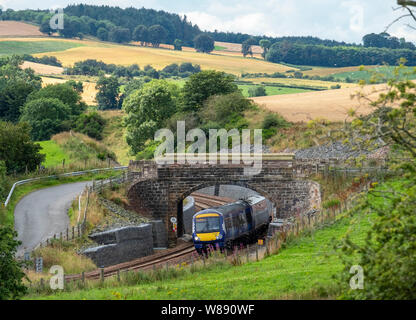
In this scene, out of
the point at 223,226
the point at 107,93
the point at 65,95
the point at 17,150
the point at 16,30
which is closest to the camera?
the point at 223,226

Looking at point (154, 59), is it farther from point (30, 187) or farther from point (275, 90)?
point (30, 187)

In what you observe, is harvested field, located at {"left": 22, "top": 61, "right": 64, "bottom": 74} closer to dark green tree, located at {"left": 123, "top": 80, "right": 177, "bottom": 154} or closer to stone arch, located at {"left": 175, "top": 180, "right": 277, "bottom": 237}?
dark green tree, located at {"left": 123, "top": 80, "right": 177, "bottom": 154}

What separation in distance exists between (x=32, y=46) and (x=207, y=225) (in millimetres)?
142054

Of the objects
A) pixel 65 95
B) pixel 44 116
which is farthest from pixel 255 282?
pixel 65 95

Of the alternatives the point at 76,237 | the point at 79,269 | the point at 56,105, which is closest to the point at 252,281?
the point at 79,269

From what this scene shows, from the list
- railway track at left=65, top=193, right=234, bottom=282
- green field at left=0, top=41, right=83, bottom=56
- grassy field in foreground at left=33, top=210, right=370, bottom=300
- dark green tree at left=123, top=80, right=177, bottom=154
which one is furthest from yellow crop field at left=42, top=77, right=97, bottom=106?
grassy field in foreground at left=33, top=210, right=370, bottom=300

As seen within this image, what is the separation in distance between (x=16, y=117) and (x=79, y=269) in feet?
233

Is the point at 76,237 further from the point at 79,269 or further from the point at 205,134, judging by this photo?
the point at 205,134

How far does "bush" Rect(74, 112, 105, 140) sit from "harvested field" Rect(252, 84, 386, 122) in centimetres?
2552

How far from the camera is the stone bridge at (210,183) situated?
47.9 metres

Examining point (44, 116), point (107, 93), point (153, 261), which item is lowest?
point (153, 261)

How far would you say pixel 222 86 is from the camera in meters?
83.1

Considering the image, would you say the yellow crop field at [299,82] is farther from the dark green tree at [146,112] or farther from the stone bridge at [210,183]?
the stone bridge at [210,183]

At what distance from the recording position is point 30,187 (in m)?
52.3
